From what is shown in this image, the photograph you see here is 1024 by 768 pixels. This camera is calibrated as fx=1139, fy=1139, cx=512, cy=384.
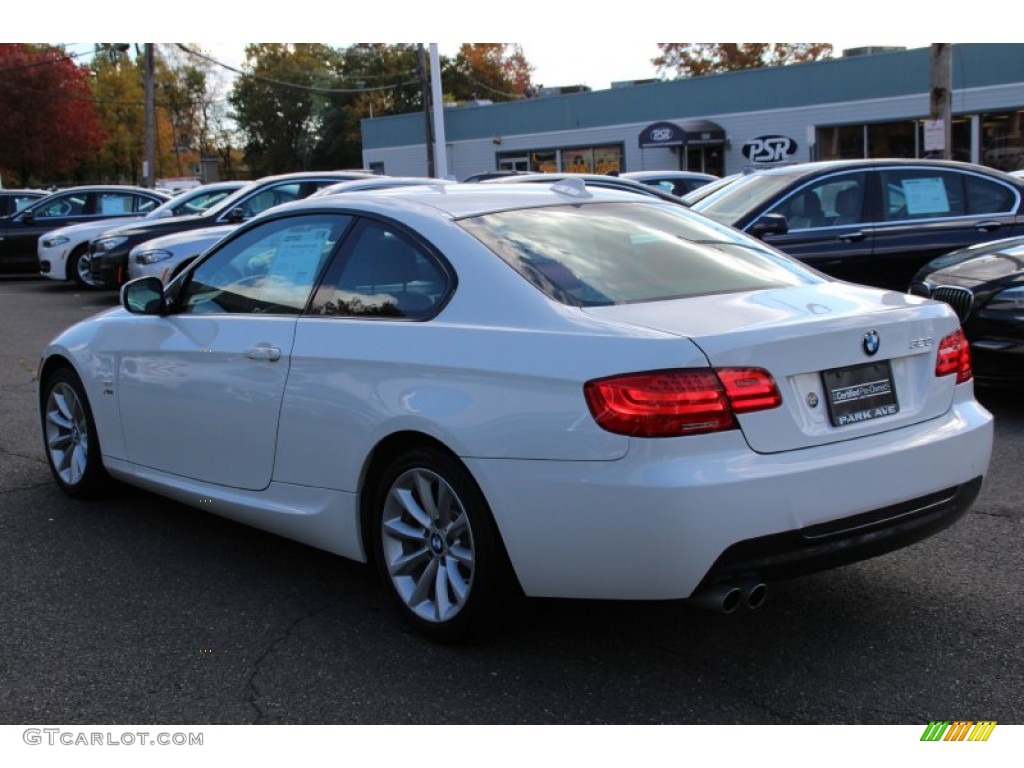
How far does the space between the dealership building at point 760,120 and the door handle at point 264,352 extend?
29.1 metres

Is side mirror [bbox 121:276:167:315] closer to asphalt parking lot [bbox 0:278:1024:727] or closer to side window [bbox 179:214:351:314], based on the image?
side window [bbox 179:214:351:314]

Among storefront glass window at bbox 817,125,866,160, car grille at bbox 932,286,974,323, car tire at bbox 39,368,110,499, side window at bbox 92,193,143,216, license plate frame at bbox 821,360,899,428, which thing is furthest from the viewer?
storefront glass window at bbox 817,125,866,160

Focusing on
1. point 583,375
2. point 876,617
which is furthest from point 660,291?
point 876,617

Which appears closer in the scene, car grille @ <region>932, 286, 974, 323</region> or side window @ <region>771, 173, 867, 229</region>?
car grille @ <region>932, 286, 974, 323</region>

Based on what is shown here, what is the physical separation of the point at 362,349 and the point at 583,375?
1.01 m

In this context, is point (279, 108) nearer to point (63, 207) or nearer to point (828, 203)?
point (63, 207)

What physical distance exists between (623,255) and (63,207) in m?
17.7

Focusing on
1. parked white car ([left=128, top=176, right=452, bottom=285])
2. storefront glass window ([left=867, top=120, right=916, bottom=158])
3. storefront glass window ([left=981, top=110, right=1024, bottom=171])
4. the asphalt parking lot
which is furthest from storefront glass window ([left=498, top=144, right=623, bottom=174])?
the asphalt parking lot

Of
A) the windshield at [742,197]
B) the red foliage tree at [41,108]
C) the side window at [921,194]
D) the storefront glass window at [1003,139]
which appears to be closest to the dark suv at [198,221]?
the windshield at [742,197]

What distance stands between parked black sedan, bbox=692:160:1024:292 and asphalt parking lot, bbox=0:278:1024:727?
4499 millimetres

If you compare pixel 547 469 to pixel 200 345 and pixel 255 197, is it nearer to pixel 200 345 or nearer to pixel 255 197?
pixel 200 345

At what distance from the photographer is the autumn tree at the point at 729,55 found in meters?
56.3

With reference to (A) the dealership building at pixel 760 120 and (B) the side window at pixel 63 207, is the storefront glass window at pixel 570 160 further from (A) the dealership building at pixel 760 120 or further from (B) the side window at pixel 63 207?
(B) the side window at pixel 63 207

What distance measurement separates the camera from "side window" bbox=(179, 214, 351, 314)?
4492 mm
